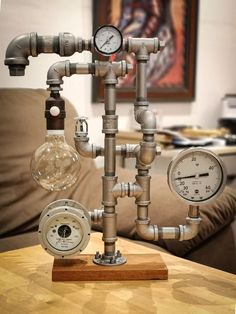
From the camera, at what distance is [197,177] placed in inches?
45.9

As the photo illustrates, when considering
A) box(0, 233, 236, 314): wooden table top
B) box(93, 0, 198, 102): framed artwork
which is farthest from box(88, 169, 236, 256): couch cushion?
box(93, 0, 198, 102): framed artwork

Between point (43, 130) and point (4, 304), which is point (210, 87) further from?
point (4, 304)

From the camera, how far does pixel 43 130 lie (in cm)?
207

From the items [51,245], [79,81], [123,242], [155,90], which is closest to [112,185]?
[51,245]

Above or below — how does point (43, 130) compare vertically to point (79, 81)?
below

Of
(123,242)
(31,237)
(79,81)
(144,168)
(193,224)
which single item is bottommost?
(31,237)

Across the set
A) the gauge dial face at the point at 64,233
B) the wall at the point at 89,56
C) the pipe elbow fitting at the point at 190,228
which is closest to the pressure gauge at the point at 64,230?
the gauge dial face at the point at 64,233

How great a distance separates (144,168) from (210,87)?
240 centimetres

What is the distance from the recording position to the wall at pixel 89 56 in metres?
2.35

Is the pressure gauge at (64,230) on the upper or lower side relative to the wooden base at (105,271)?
upper

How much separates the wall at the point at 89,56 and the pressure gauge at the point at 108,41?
118 centimetres

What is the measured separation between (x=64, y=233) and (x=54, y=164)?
17cm

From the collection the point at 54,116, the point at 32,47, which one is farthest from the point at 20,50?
the point at 54,116

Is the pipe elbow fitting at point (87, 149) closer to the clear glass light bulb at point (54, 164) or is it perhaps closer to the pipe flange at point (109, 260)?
the clear glass light bulb at point (54, 164)
